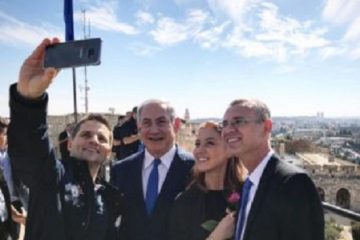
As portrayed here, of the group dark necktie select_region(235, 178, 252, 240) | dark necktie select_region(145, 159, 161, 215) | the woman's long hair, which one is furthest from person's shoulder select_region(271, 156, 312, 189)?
dark necktie select_region(145, 159, 161, 215)

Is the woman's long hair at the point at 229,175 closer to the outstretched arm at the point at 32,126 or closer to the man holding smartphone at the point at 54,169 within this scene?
the man holding smartphone at the point at 54,169

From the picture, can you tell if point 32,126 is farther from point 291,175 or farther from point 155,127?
point 155,127

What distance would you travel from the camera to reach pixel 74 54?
1535mm

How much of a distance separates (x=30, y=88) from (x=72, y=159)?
2.33 ft

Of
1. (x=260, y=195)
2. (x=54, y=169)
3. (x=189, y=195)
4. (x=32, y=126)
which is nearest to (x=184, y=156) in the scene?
(x=189, y=195)

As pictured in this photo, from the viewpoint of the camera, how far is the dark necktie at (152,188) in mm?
2848

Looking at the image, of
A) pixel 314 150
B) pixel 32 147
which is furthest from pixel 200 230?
pixel 314 150

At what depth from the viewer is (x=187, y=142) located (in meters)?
8.56

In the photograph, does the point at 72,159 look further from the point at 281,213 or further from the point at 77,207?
the point at 281,213

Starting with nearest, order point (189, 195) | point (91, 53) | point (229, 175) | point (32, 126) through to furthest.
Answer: point (91, 53) < point (32, 126) < point (189, 195) < point (229, 175)

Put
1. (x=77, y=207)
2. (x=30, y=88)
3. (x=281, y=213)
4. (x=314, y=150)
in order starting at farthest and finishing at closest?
(x=314, y=150) < (x=77, y=207) < (x=281, y=213) < (x=30, y=88)

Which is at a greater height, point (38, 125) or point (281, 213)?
point (38, 125)

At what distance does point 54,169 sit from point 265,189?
933 millimetres

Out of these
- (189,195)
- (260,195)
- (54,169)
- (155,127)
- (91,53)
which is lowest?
A: (189,195)
